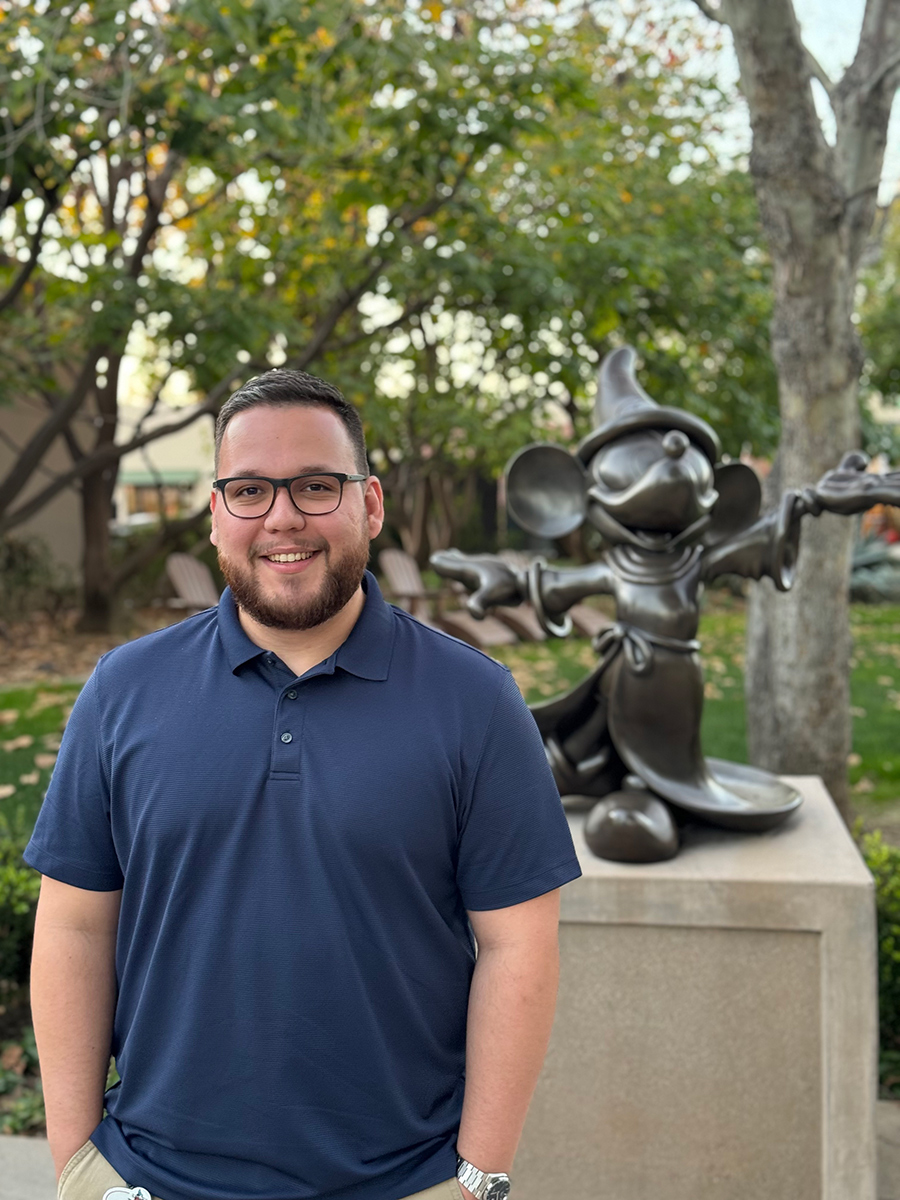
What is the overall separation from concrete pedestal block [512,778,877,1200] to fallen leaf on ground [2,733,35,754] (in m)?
4.99

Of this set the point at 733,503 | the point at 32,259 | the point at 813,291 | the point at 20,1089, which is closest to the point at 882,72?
the point at 813,291

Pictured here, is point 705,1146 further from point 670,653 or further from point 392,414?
point 392,414

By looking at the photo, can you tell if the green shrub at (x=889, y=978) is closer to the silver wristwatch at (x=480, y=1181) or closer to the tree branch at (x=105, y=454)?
the silver wristwatch at (x=480, y=1181)

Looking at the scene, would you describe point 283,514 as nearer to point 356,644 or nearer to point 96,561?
point 356,644

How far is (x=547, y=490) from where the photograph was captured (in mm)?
3391

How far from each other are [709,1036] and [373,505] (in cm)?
175

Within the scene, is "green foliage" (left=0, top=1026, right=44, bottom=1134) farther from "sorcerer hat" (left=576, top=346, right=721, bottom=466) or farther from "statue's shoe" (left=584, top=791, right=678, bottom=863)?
"sorcerer hat" (left=576, top=346, right=721, bottom=466)

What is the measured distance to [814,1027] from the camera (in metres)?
2.82

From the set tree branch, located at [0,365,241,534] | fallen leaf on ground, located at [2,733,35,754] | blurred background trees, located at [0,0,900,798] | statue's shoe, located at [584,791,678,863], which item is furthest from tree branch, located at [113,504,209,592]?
statue's shoe, located at [584,791,678,863]

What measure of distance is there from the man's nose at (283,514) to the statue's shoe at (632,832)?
1.56m

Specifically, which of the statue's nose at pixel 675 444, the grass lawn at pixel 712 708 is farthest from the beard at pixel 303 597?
the grass lawn at pixel 712 708

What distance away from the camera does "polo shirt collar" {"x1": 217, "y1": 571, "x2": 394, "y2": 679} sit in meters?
1.73

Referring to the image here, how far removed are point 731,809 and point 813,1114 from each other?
762 mm

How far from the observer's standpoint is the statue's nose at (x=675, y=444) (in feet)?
9.63
